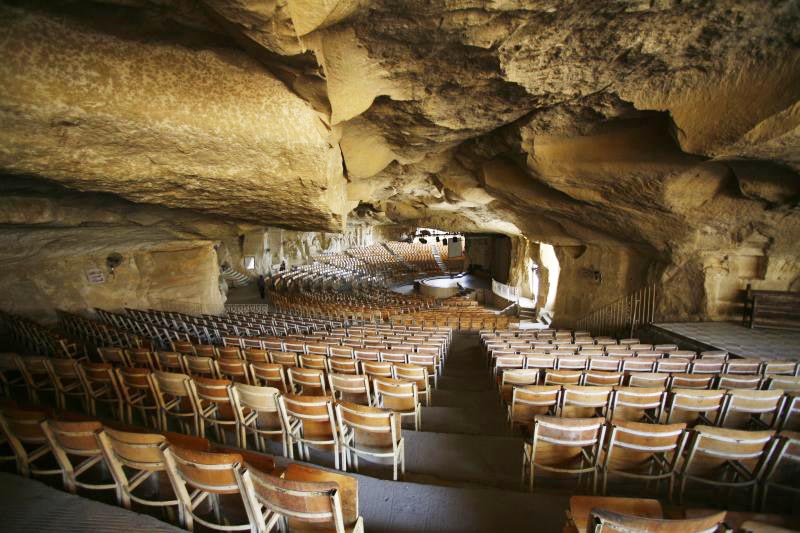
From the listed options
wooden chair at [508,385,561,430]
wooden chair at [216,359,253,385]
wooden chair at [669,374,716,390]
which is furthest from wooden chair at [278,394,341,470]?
wooden chair at [669,374,716,390]

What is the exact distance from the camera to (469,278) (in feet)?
102

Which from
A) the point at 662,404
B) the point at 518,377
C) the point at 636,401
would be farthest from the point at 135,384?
the point at 662,404

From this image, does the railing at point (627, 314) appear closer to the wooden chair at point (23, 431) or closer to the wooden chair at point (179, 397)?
the wooden chair at point (179, 397)

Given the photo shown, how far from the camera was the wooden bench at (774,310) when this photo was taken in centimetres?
830

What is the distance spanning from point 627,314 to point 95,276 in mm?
17985

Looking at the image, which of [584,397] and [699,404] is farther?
[584,397]

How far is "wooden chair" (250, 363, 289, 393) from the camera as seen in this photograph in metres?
4.75

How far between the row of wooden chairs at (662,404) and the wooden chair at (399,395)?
1239mm

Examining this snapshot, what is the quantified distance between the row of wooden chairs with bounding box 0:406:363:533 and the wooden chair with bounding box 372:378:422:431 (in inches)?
72.0

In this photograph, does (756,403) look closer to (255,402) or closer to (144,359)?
(255,402)

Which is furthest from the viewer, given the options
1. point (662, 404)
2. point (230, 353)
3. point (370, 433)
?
point (230, 353)

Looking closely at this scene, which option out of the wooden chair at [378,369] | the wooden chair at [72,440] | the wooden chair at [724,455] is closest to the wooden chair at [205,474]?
the wooden chair at [72,440]

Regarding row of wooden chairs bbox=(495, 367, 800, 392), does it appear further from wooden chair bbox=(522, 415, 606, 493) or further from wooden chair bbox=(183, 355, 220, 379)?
wooden chair bbox=(183, 355, 220, 379)

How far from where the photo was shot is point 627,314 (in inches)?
413
